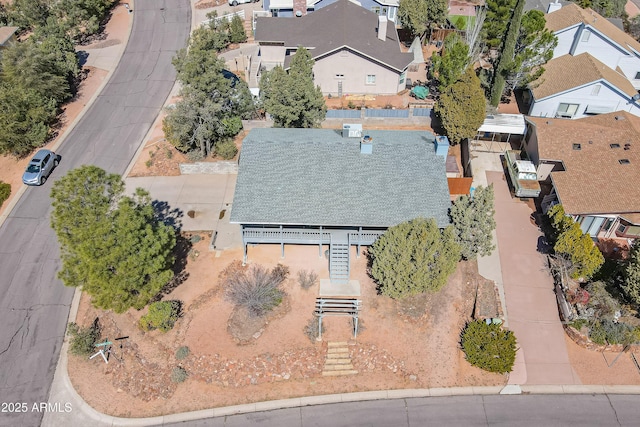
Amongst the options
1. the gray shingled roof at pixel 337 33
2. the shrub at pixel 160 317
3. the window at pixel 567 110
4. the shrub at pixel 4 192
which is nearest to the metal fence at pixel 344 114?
the gray shingled roof at pixel 337 33

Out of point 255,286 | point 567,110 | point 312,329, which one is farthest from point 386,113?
point 312,329

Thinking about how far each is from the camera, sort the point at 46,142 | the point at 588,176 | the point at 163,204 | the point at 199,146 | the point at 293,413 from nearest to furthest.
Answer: the point at 293,413 → the point at 588,176 → the point at 163,204 → the point at 199,146 → the point at 46,142

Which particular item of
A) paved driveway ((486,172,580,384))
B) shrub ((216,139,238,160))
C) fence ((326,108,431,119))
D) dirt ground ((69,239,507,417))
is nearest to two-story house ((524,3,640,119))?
fence ((326,108,431,119))

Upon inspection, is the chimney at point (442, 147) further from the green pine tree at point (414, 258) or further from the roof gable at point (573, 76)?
the roof gable at point (573, 76)

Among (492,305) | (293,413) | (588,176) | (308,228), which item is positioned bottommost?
(293,413)

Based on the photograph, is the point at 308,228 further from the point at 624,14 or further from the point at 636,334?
the point at 624,14

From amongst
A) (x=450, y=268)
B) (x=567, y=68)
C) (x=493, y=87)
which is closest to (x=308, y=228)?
(x=450, y=268)

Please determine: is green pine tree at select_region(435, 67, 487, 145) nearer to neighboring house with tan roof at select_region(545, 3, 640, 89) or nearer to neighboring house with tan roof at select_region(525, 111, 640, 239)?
neighboring house with tan roof at select_region(525, 111, 640, 239)
